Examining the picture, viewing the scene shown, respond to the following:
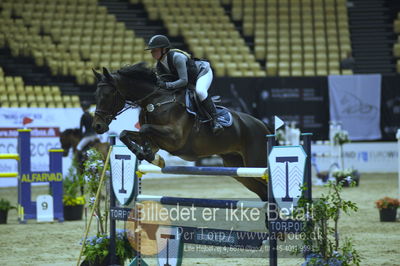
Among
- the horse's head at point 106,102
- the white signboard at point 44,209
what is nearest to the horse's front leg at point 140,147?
the horse's head at point 106,102

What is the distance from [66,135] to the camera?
12305 millimetres

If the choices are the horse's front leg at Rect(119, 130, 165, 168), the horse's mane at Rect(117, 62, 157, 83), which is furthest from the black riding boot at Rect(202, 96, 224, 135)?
the horse's front leg at Rect(119, 130, 165, 168)

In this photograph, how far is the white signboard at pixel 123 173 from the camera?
5219 millimetres

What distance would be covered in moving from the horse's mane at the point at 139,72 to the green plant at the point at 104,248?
4.70 feet

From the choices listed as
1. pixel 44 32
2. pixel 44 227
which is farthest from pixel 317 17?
pixel 44 227

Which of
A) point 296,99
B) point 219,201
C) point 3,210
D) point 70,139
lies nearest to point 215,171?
point 219,201

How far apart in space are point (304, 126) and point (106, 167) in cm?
1284

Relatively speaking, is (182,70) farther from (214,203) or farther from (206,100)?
(214,203)

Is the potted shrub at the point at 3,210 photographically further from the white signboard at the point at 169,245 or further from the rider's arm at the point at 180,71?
the white signboard at the point at 169,245

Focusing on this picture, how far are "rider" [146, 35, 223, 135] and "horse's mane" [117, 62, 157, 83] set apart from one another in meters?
0.12

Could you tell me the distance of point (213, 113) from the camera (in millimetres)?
6031

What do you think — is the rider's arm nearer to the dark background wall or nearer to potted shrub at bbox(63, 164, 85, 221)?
potted shrub at bbox(63, 164, 85, 221)

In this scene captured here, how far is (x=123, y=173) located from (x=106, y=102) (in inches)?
28.4

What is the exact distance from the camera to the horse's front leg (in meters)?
5.26
